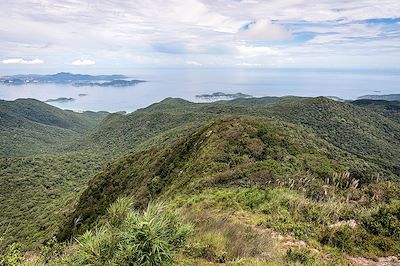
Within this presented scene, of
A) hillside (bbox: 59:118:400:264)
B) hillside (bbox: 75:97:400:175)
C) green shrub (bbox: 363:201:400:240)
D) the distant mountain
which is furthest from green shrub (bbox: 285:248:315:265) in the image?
the distant mountain

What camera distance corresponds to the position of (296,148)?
1191 inches

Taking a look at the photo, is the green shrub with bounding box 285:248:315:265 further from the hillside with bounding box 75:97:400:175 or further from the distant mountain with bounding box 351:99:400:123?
the distant mountain with bounding box 351:99:400:123

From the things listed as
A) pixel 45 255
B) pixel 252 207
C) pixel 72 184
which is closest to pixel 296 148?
pixel 252 207

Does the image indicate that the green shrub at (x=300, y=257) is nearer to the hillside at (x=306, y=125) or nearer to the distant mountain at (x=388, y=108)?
the hillside at (x=306, y=125)

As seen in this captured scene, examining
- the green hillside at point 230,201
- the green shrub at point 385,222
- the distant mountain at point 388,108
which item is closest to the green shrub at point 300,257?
the green hillside at point 230,201

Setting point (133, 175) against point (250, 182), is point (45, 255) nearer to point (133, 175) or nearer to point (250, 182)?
point (250, 182)

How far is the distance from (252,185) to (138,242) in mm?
12886

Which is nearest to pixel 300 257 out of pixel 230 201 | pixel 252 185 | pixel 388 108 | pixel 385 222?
pixel 385 222

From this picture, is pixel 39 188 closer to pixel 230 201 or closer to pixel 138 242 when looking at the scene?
pixel 230 201

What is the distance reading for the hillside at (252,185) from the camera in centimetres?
832

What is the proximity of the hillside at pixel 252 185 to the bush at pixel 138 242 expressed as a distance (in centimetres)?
389

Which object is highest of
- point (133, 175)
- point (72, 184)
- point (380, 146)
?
point (133, 175)

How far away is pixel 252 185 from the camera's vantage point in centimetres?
1678

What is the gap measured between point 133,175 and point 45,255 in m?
28.1
